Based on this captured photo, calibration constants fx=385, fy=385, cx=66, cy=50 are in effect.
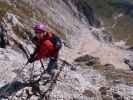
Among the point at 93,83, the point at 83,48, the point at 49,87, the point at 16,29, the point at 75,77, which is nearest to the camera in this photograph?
the point at 49,87

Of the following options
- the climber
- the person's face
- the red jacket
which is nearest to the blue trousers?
the climber

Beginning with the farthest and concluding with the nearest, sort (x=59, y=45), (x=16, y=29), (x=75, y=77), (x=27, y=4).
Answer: (x=27, y=4) < (x=16, y=29) < (x=75, y=77) < (x=59, y=45)

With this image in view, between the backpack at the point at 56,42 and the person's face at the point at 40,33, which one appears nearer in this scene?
the person's face at the point at 40,33

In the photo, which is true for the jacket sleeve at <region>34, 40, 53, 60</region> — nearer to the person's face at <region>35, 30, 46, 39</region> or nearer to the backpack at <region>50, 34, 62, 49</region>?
the person's face at <region>35, 30, 46, 39</region>

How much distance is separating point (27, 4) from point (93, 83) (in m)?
127

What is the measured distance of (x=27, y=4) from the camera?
158875 millimetres

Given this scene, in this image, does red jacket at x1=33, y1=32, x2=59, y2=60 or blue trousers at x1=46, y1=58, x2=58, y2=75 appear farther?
blue trousers at x1=46, y1=58, x2=58, y2=75

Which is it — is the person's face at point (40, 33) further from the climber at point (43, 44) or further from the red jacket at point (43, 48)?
the red jacket at point (43, 48)

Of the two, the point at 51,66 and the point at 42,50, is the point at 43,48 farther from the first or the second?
the point at 51,66

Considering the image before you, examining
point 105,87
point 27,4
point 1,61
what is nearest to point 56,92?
point 105,87

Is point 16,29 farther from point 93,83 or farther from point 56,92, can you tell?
point 56,92

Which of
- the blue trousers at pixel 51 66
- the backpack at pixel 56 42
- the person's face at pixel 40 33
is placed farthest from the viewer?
the blue trousers at pixel 51 66

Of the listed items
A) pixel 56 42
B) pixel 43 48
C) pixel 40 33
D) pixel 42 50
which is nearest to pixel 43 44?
pixel 43 48

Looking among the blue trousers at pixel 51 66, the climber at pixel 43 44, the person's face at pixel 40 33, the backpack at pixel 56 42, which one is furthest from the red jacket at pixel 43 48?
the blue trousers at pixel 51 66
